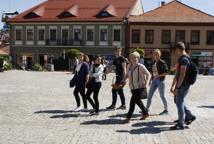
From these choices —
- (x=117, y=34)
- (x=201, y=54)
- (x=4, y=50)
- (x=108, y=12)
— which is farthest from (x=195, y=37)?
(x=4, y=50)

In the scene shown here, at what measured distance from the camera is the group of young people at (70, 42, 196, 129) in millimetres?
10195

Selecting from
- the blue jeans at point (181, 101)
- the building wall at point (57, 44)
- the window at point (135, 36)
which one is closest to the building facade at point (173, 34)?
the window at point (135, 36)

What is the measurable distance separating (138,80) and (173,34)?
47.5m

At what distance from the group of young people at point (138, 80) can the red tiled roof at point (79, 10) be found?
45780mm

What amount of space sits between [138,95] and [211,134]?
2.04 metres

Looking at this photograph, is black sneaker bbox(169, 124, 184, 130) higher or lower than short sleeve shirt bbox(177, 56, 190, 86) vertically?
lower

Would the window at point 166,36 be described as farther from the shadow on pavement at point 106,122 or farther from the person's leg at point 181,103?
the person's leg at point 181,103

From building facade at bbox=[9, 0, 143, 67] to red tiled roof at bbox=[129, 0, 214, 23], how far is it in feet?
8.00

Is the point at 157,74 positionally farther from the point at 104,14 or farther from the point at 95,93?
the point at 104,14

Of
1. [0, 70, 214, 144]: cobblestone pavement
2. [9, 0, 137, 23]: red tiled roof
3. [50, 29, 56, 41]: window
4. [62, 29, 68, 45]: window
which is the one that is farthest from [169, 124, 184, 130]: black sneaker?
[50, 29, 56, 41]: window

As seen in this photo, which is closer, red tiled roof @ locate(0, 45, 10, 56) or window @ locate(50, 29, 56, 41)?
window @ locate(50, 29, 56, 41)

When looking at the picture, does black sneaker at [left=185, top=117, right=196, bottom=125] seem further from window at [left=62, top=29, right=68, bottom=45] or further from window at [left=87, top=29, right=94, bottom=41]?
window at [left=62, top=29, right=68, bottom=45]

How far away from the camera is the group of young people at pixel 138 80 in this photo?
10195 mm

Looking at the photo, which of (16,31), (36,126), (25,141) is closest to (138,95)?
(36,126)
